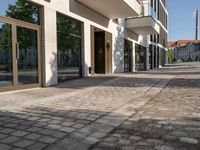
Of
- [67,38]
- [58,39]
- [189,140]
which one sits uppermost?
[67,38]

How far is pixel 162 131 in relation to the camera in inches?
162

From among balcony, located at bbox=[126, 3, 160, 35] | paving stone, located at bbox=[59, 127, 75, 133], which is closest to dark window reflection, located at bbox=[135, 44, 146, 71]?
balcony, located at bbox=[126, 3, 160, 35]

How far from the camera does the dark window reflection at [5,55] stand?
8234 mm

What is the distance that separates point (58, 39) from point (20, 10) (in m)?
2.73

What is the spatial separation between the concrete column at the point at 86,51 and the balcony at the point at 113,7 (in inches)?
49.0

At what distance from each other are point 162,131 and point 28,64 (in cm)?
661

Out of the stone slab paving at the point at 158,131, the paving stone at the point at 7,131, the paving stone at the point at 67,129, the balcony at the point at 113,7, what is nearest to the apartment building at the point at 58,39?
the balcony at the point at 113,7

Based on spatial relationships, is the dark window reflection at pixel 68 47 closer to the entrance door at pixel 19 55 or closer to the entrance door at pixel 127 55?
the entrance door at pixel 19 55

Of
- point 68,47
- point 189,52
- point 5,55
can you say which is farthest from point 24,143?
point 189,52

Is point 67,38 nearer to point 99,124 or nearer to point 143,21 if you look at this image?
point 99,124

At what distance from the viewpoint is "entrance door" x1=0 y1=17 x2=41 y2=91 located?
27.3 ft

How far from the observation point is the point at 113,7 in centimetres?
1528

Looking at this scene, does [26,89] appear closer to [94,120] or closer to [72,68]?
[72,68]

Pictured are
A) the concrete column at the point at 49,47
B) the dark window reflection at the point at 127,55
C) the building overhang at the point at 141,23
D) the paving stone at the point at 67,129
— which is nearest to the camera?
the paving stone at the point at 67,129
